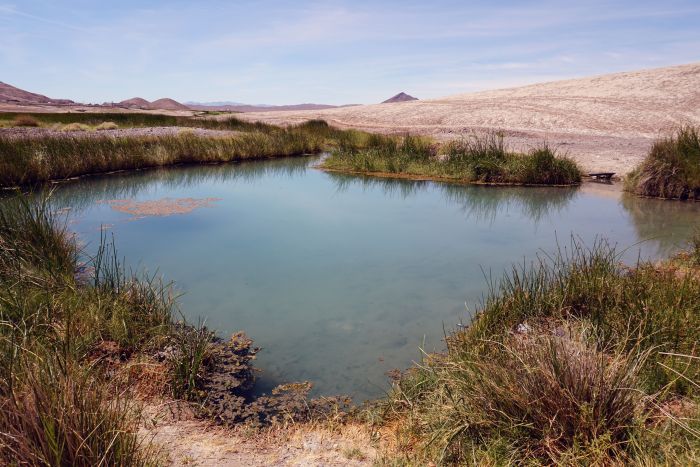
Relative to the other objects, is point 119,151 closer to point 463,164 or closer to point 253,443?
point 463,164

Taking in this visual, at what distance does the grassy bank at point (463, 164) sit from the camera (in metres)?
10.1

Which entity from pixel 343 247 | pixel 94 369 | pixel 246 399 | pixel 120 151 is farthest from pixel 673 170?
pixel 120 151

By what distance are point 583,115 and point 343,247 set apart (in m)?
19.0

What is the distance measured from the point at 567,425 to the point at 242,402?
195 centimetres

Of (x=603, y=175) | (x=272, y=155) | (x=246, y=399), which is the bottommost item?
(x=246, y=399)

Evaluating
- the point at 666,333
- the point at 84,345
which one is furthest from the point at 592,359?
the point at 84,345

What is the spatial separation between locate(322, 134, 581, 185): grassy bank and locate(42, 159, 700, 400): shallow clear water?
54 cm

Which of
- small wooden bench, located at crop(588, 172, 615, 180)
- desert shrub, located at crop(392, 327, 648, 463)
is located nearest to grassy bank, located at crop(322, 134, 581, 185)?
small wooden bench, located at crop(588, 172, 615, 180)

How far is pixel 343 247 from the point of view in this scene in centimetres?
626

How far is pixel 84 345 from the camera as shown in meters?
3.12

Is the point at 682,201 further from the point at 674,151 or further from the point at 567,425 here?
the point at 567,425

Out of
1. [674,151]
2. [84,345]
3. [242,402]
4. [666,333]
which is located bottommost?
[242,402]

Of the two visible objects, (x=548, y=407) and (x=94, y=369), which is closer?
(x=548, y=407)

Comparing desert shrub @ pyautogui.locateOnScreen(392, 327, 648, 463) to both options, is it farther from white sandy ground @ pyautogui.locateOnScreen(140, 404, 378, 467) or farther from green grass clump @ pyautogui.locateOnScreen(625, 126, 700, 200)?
green grass clump @ pyautogui.locateOnScreen(625, 126, 700, 200)
